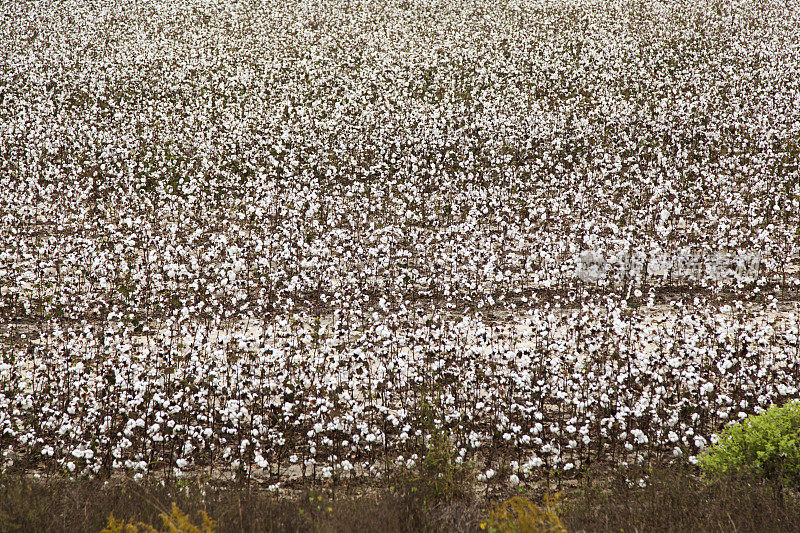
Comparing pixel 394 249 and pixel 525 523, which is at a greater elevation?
pixel 394 249

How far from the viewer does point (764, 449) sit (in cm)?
722

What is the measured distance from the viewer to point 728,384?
34.9 ft

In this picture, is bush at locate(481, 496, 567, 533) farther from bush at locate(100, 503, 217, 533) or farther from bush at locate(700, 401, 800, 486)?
bush at locate(700, 401, 800, 486)

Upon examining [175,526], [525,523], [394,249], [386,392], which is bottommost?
[525,523]

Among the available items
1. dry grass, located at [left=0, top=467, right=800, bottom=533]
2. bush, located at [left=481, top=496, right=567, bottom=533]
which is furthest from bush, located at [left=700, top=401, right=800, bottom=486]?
bush, located at [left=481, top=496, right=567, bottom=533]

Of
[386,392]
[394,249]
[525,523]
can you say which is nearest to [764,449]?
[525,523]

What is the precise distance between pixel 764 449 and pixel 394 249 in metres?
11.3

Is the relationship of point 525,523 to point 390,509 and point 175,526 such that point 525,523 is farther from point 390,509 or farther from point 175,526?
point 175,526

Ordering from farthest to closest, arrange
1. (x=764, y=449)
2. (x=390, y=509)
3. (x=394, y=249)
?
1. (x=394, y=249)
2. (x=764, y=449)
3. (x=390, y=509)

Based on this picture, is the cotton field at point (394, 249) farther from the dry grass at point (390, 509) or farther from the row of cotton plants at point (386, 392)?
the dry grass at point (390, 509)

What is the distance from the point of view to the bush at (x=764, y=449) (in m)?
6.96

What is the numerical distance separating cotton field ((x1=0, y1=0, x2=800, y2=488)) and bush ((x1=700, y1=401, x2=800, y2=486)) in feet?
3.44

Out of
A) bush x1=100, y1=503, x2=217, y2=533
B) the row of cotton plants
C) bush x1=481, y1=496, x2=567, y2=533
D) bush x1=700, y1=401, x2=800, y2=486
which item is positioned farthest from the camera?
the row of cotton plants

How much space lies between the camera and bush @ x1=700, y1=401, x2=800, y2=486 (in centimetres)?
696
